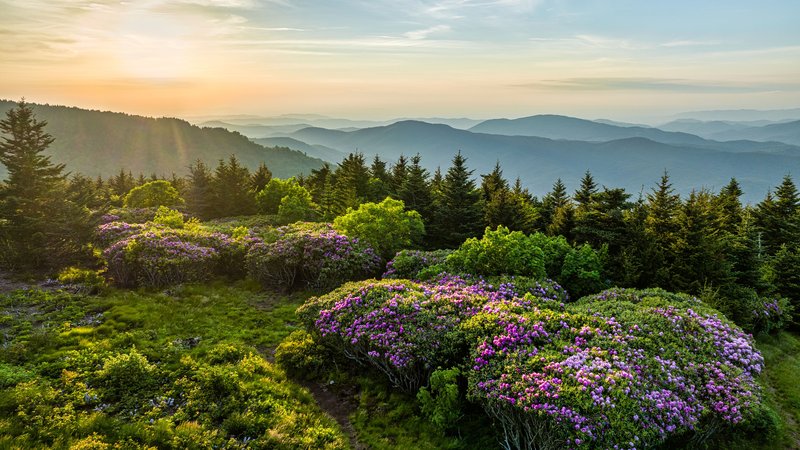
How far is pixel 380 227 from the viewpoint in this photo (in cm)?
2284

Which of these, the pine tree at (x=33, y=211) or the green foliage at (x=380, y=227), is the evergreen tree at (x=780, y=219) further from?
the pine tree at (x=33, y=211)

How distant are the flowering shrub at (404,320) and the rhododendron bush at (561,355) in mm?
38

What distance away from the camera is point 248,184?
46812mm

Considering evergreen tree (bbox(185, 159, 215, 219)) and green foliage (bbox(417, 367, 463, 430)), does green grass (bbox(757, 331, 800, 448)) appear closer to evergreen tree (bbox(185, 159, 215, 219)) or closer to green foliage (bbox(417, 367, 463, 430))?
green foliage (bbox(417, 367, 463, 430))

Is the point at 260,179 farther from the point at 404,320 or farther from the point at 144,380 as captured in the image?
the point at 404,320

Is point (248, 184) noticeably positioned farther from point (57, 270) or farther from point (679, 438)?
point (679, 438)

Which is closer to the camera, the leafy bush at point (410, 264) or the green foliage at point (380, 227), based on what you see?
the leafy bush at point (410, 264)

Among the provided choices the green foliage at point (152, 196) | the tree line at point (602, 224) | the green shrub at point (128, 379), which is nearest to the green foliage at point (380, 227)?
the tree line at point (602, 224)

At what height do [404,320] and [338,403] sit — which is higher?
[404,320]

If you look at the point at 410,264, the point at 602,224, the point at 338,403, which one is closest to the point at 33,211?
the point at 410,264

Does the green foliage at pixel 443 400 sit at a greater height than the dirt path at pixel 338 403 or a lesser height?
greater

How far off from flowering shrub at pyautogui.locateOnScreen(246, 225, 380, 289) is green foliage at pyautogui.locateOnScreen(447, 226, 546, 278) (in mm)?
5786

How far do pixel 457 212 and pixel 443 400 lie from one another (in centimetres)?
1982

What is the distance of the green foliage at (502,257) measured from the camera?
1616 centimetres
